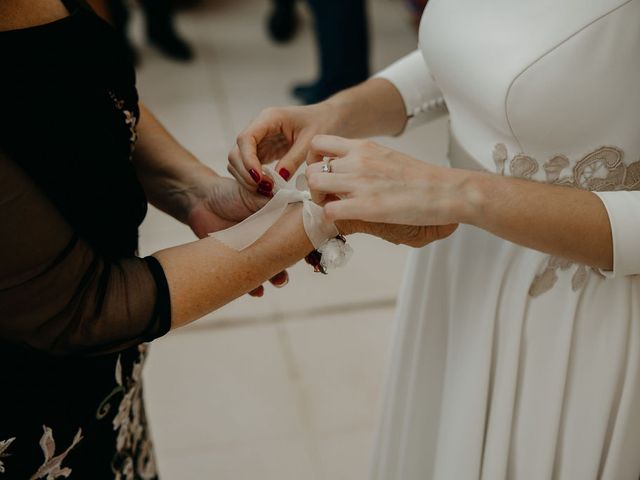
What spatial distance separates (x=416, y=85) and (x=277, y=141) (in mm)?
257

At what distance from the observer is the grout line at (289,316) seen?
2.41m

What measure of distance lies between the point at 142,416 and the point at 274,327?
116 cm

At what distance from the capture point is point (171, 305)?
887mm

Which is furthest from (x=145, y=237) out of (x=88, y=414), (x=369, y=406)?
(x=88, y=414)

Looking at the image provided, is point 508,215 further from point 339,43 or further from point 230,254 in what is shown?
point 339,43

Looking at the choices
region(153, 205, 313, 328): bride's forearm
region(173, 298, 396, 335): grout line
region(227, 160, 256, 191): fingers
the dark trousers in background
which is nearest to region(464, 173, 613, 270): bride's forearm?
region(153, 205, 313, 328): bride's forearm

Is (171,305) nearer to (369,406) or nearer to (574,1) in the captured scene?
(574,1)

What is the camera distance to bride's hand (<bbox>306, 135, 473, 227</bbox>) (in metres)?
0.86

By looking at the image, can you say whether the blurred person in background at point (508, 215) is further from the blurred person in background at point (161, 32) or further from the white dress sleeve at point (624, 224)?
the blurred person in background at point (161, 32)

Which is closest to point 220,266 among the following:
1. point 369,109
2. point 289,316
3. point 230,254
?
point 230,254

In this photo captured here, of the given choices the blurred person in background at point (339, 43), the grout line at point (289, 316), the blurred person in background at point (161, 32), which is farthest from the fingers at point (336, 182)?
the blurred person in background at point (161, 32)

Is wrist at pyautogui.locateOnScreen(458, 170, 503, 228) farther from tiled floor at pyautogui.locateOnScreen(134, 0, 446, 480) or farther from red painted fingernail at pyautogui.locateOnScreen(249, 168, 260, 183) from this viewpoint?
tiled floor at pyautogui.locateOnScreen(134, 0, 446, 480)

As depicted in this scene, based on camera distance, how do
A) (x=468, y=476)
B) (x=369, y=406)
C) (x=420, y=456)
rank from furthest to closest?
(x=369, y=406) → (x=420, y=456) → (x=468, y=476)

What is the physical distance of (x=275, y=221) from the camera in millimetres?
979
